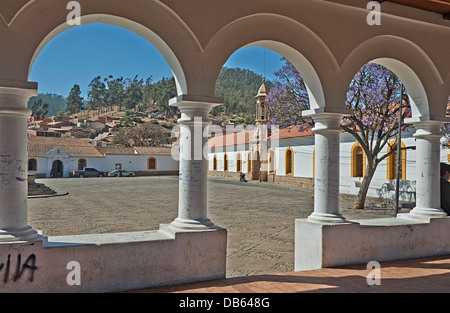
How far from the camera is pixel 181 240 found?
4.07m

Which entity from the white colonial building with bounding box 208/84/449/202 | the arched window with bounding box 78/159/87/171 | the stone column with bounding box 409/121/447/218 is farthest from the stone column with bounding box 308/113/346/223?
the arched window with bounding box 78/159/87/171

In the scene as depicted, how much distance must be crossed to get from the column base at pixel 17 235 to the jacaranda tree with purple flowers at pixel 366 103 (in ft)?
32.2

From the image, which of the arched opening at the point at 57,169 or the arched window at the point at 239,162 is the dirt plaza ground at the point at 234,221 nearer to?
the arched window at the point at 239,162

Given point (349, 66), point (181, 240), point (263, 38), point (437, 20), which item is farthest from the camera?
point (437, 20)

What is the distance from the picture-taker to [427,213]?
5.65 meters

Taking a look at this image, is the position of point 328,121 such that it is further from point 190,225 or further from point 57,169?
point 57,169

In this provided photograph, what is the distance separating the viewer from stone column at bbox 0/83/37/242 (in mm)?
3510

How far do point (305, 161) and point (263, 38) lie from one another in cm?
2079

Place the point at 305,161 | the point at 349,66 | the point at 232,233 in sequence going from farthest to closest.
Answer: the point at 305,161, the point at 232,233, the point at 349,66

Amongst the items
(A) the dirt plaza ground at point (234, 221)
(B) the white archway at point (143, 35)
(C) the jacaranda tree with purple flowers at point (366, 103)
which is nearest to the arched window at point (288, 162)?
(A) the dirt plaza ground at point (234, 221)

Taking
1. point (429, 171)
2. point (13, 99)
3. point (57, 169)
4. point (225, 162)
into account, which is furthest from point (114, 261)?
point (57, 169)

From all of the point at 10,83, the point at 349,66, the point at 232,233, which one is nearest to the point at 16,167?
the point at 10,83

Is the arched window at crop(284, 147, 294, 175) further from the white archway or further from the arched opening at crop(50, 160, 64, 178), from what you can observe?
the arched opening at crop(50, 160, 64, 178)

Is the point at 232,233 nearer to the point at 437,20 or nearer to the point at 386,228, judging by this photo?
the point at 386,228
